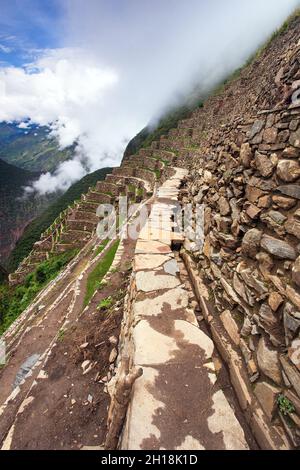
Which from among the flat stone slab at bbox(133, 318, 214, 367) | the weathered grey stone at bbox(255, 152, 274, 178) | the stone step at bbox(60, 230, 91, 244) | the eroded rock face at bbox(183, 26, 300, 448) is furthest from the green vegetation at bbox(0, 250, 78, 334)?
the weathered grey stone at bbox(255, 152, 274, 178)

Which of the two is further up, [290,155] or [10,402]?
[290,155]

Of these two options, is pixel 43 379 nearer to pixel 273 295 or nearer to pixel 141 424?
pixel 141 424

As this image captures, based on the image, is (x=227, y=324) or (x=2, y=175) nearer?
(x=227, y=324)

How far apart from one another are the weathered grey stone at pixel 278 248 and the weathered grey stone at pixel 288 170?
51 cm

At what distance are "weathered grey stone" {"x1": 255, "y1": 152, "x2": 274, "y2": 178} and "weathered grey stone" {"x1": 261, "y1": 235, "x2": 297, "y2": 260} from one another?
0.59m

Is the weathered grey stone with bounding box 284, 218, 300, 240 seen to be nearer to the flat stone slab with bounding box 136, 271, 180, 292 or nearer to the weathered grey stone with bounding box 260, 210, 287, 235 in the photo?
the weathered grey stone with bounding box 260, 210, 287, 235

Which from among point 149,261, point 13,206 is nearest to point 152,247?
point 149,261

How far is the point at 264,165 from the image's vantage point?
2270mm

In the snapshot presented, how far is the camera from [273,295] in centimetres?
197

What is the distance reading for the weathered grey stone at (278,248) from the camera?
1891 mm

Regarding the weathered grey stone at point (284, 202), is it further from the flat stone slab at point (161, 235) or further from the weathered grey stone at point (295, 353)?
the flat stone slab at point (161, 235)

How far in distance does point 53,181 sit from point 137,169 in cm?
14951

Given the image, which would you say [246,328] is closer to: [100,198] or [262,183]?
[262,183]
